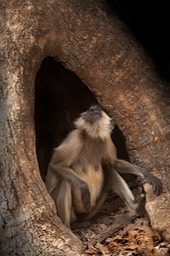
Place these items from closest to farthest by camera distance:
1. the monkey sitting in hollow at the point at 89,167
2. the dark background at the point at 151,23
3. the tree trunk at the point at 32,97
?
the tree trunk at the point at 32,97 < the monkey sitting in hollow at the point at 89,167 < the dark background at the point at 151,23

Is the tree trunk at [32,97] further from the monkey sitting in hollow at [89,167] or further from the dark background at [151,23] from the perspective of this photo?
the monkey sitting in hollow at [89,167]

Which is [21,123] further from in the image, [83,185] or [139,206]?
[139,206]

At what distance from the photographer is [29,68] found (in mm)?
6297

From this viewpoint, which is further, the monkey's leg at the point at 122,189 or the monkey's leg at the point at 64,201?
the monkey's leg at the point at 122,189

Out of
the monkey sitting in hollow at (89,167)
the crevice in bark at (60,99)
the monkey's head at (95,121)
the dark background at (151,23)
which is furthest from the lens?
the crevice in bark at (60,99)

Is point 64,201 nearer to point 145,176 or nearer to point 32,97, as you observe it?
point 145,176

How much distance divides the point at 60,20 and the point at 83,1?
390mm

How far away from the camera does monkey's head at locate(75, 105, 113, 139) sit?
7.11m

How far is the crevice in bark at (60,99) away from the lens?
8453mm

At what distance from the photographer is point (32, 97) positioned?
6.25m

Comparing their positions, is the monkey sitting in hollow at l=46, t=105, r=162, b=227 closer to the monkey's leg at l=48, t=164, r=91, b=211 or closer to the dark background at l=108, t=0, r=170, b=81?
the monkey's leg at l=48, t=164, r=91, b=211

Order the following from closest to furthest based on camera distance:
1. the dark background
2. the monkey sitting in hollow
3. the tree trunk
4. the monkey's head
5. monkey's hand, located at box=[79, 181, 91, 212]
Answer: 1. the tree trunk
2. monkey's hand, located at box=[79, 181, 91, 212]
3. the monkey sitting in hollow
4. the dark background
5. the monkey's head

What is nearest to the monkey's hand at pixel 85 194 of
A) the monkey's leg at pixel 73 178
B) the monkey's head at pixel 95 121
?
the monkey's leg at pixel 73 178

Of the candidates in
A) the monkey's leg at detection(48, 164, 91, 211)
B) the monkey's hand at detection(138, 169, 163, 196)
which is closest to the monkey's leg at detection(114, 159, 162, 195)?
the monkey's hand at detection(138, 169, 163, 196)
